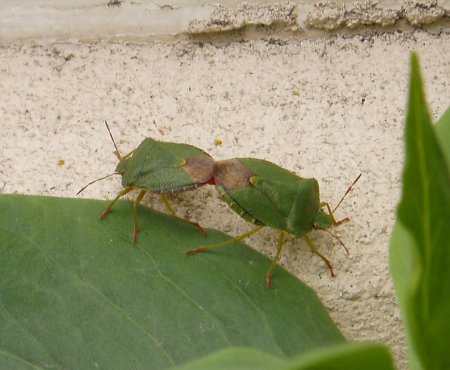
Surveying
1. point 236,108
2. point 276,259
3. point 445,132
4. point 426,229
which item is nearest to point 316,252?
point 276,259

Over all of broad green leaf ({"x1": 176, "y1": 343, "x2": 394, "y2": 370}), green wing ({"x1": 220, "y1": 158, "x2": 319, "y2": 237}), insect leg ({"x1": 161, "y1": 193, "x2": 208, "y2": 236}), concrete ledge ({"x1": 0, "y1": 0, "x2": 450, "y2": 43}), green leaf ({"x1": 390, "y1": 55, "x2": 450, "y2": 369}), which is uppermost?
concrete ledge ({"x1": 0, "y1": 0, "x2": 450, "y2": 43})

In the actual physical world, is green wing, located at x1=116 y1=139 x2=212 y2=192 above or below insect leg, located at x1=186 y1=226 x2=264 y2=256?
above

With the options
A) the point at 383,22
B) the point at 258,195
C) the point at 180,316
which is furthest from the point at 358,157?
the point at 180,316

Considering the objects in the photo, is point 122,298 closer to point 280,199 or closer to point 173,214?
point 173,214

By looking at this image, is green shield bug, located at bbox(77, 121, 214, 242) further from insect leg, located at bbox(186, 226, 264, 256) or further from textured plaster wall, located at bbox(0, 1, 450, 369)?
insect leg, located at bbox(186, 226, 264, 256)

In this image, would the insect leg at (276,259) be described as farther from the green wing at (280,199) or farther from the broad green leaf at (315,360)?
the broad green leaf at (315,360)

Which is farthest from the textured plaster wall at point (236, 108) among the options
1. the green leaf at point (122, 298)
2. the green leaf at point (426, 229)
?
the green leaf at point (426, 229)

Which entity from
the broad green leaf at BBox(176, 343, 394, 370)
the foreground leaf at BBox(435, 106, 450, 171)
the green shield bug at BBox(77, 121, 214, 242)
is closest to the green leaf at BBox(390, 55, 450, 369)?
the broad green leaf at BBox(176, 343, 394, 370)

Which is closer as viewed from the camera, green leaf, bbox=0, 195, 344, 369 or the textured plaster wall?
green leaf, bbox=0, 195, 344, 369
